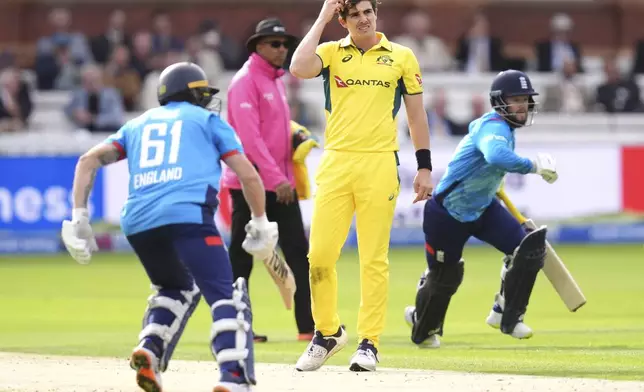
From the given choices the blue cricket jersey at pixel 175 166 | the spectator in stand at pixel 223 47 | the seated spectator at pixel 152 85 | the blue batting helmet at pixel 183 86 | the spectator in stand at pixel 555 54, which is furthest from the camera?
the spectator in stand at pixel 555 54

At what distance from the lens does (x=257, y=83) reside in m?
11.5

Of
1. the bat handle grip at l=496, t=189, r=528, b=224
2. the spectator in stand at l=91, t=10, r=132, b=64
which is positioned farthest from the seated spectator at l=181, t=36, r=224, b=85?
the bat handle grip at l=496, t=189, r=528, b=224

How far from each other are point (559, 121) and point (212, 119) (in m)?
17.0

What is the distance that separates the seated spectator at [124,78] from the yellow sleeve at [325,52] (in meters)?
15.0

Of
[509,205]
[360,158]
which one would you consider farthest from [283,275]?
[509,205]

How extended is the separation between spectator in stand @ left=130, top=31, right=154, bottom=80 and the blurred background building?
0.02 metres

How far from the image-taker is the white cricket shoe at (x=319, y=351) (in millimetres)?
9312

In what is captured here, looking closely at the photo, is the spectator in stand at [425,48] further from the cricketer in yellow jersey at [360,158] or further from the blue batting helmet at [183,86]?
the blue batting helmet at [183,86]

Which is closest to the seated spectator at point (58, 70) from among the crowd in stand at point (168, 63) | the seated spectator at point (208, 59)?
the crowd in stand at point (168, 63)

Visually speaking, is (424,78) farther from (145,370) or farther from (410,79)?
(145,370)

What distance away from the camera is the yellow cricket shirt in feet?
30.8

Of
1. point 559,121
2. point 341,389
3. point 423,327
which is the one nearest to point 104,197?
point 559,121

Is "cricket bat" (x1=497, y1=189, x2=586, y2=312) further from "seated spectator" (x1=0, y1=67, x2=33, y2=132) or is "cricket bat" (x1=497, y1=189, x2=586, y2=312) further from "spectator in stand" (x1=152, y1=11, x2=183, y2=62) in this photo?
"spectator in stand" (x1=152, y1=11, x2=183, y2=62)

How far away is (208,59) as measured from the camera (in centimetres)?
2448
